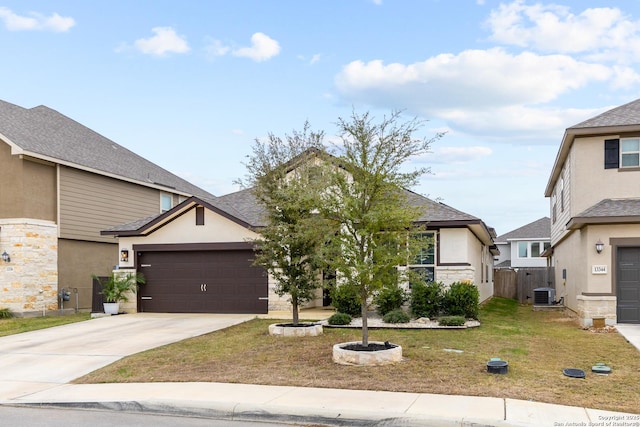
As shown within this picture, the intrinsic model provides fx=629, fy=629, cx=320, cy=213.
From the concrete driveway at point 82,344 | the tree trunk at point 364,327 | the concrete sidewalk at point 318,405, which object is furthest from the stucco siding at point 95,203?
the tree trunk at point 364,327

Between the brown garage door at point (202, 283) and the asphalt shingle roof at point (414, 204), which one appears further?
the brown garage door at point (202, 283)

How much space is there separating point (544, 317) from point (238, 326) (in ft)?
35.0

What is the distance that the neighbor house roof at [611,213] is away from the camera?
16.3m

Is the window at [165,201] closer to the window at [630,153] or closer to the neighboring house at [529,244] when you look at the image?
the window at [630,153]

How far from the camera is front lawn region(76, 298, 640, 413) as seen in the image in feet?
30.1

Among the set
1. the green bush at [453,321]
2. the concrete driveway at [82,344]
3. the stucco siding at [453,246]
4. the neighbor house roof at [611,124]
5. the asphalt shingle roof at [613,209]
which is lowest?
the concrete driveway at [82,344]

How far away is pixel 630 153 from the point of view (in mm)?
17922

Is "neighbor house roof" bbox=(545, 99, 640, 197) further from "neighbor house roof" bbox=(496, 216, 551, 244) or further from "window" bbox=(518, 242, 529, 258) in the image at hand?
"window" bbox=(518, 242, 529, 258)

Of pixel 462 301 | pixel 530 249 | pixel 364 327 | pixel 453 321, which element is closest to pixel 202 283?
pixel 462 301

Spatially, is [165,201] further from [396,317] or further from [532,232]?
[532,232]

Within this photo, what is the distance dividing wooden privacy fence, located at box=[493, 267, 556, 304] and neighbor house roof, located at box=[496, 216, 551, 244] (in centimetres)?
1325

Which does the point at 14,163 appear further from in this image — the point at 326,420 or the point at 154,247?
the point at 326,420

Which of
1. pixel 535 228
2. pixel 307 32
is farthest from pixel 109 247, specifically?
pixel 535 228

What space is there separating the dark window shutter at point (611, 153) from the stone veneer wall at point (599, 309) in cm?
395
